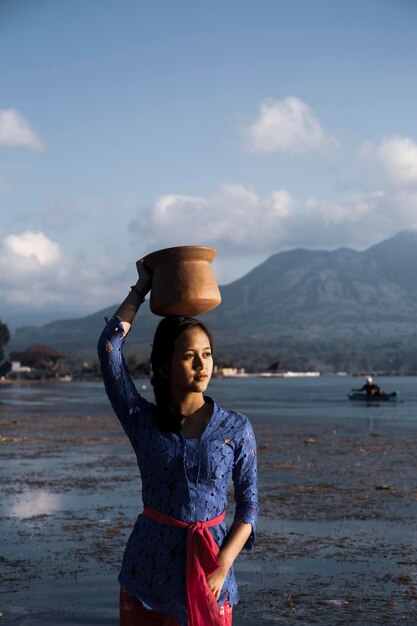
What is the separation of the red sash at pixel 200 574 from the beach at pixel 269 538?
3625 millimetres

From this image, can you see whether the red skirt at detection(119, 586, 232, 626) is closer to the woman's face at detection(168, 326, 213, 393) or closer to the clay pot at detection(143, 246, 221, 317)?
the woman's face at detection(168, 326, 213, 393)

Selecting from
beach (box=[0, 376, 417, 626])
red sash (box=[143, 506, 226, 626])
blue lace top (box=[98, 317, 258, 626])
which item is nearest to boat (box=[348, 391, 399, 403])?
beach (box=[0, 376, 417, 626])

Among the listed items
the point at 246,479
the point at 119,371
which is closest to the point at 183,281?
the point at 119,371

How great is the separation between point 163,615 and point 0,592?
4627mm

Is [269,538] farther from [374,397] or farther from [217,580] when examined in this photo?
[374,397]

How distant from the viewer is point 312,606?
7.37m

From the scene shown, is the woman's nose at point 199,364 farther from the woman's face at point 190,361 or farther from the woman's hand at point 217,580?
the woman's hand at point 217,580

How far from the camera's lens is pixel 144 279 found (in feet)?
12.7

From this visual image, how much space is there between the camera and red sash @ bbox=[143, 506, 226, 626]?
3465 mm

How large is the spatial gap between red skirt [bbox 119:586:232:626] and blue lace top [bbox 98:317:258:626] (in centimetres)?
3

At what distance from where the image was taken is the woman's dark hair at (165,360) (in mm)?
3650

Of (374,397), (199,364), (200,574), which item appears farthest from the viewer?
(374,397)

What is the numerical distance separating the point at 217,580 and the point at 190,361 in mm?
784

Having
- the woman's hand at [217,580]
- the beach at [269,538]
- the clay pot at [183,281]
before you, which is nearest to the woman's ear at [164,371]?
the clay pot at [183,281]
